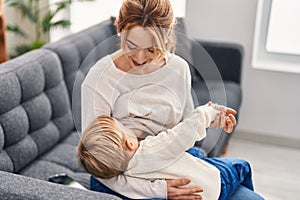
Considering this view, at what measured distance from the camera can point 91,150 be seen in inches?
41.8

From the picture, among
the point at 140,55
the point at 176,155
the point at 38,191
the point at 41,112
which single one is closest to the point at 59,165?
the point at 41,112

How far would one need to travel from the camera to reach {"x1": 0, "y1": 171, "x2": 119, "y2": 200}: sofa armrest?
1062 millimetres

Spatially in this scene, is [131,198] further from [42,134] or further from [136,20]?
[42,134]

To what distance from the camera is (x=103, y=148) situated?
3.41ft

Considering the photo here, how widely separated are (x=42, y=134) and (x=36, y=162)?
0.12 metres

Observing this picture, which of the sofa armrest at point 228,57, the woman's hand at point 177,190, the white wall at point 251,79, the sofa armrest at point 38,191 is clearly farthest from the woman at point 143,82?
the white wall at point 251,79

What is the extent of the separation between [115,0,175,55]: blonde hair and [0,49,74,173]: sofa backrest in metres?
0.77

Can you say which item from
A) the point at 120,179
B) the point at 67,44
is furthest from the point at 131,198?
the point at 67,44

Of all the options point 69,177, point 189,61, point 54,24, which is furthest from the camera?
point 54,24

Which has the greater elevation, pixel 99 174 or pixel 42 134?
pixel 99 174

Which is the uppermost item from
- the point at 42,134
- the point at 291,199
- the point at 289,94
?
the point at 42,134

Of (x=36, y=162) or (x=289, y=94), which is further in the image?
(x=289, y=94)

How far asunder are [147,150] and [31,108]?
833 mm

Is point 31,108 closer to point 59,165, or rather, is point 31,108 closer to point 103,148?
point 59,165
